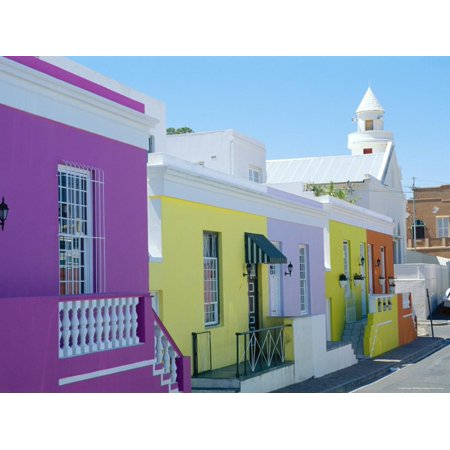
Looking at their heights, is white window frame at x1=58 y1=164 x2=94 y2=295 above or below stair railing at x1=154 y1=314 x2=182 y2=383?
above

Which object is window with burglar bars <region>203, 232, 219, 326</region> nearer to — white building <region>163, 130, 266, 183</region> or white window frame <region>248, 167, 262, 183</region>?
white building <region>163, 130, 266, 183</region>

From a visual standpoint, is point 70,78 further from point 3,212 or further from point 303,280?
point 303,280

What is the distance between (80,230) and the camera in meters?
9.78

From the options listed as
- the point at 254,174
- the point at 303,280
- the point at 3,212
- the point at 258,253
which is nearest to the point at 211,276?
the point at 258,253

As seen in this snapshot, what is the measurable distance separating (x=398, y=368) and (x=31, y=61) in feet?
47.1

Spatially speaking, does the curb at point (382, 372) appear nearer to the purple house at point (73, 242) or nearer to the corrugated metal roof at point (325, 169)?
the purple house at point (73, 242)

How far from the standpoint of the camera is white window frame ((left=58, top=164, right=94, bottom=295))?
9.50 m

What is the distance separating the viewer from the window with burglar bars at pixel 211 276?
578 inches

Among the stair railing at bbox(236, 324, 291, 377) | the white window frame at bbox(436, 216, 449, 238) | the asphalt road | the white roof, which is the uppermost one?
the white roof

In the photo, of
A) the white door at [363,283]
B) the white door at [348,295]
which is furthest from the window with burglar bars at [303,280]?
the white door at [363,283]

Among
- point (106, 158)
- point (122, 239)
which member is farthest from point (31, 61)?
point (122, 239)

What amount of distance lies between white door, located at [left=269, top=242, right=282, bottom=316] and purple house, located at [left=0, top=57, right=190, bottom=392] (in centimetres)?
665

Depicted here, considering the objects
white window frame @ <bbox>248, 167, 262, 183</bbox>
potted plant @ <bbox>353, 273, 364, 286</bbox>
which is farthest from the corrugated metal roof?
potted plant @ <bbox>353, 273, 364, 286</bbox>

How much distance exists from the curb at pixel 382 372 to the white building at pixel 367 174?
10762mm
